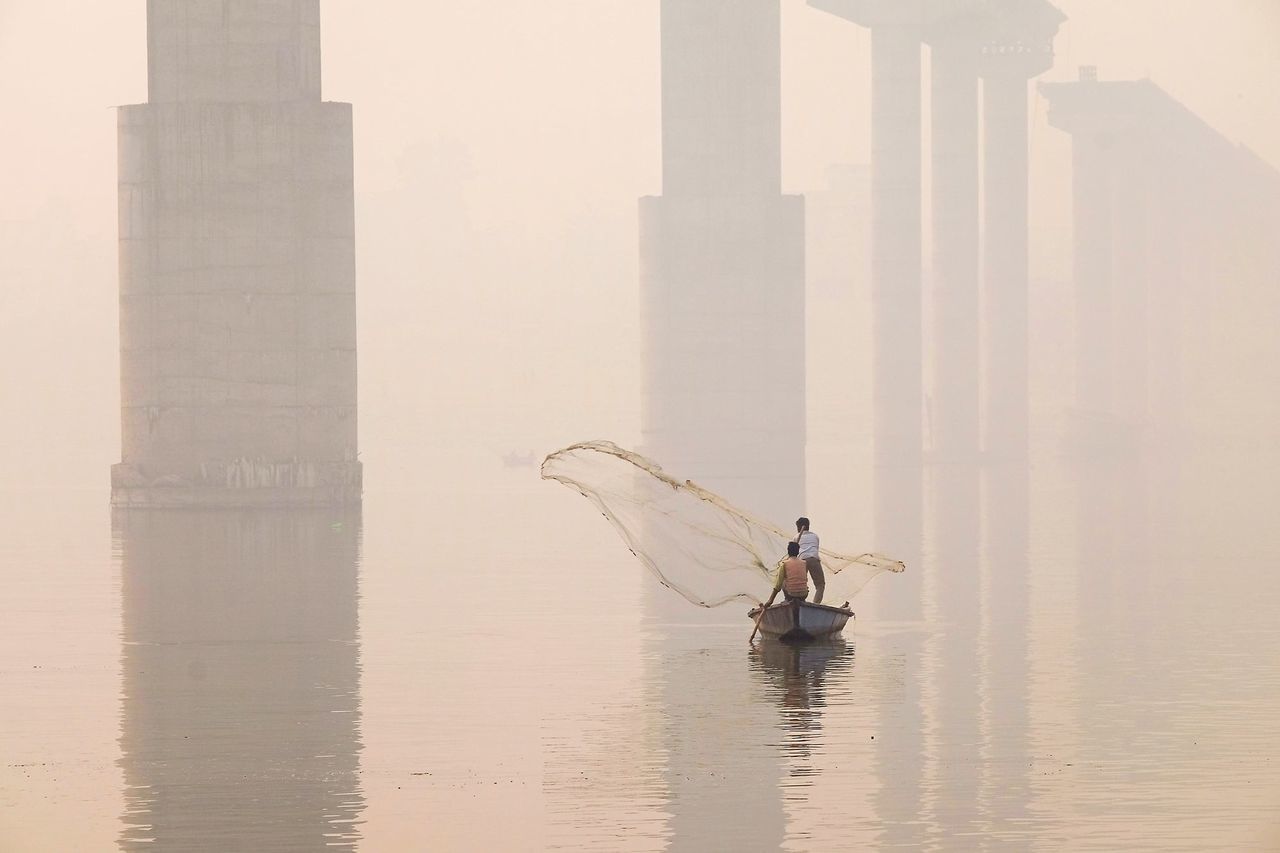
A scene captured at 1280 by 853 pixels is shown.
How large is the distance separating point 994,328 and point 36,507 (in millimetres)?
92498

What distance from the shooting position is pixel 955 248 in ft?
500

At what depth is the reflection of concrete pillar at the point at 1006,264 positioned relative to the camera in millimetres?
167500

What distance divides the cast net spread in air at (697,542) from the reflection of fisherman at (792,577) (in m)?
0.95

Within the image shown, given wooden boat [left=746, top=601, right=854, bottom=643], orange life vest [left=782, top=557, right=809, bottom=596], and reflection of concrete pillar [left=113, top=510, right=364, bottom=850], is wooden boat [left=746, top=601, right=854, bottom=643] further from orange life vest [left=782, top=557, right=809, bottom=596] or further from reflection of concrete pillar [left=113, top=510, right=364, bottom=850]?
reflection of concrete pillar [left=113, top=510, right=364, bottom=850]

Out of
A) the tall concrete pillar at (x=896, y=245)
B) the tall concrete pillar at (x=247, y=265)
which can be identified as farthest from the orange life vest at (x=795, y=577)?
the tall concrete pillar at (x=896, y=245)

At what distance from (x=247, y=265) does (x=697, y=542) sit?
16.8m

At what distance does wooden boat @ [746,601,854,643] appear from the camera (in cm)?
3594

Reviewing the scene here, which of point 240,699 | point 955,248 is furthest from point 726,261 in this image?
point 240,699

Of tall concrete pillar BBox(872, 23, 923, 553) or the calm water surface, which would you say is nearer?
the calm water surface

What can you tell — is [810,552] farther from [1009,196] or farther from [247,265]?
[1009,196]

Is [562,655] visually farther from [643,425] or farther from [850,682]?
[643,425]

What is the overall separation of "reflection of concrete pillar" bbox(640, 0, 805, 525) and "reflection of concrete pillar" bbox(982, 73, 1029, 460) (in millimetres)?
57891

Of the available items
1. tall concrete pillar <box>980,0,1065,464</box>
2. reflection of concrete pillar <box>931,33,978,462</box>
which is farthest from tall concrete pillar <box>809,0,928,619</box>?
tall concrete pillar <box>980,0,1065,464</box>

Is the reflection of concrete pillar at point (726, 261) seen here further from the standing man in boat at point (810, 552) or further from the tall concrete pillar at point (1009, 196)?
the standing man in boat at point (810, 552)
